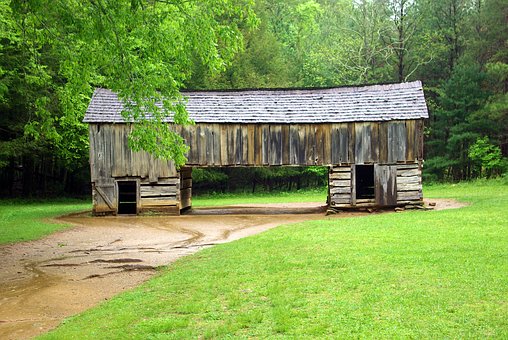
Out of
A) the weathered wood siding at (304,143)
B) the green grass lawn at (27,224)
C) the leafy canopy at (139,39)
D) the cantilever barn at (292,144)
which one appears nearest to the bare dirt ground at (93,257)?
the green grass lawn at (27,224)

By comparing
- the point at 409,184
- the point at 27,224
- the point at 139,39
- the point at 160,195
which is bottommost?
the point at 27,224

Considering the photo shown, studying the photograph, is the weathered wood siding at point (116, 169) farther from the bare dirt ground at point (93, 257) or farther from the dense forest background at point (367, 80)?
the dense forest background at point (367, 80)

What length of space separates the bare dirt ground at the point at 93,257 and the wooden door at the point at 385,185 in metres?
1.43

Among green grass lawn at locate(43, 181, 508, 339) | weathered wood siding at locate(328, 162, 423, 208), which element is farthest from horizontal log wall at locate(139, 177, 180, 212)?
green grass lawn at locate(43, 181, 508, 339)

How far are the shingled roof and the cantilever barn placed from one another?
0.05 metres

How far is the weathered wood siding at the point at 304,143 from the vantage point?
25.8 metres

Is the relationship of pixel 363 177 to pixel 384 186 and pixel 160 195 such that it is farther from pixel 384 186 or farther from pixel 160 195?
pixel 160 195

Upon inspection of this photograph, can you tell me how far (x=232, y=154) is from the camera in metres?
27.0

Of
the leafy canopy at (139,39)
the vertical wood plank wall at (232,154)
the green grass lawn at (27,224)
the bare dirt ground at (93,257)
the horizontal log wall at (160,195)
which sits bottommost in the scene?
the bare dirt ground at (93,257)

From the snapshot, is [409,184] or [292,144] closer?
[409,184]

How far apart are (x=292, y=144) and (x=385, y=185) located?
190 inches

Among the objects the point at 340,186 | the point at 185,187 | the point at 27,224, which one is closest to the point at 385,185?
the point at 340,186

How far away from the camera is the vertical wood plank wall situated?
2622 cm

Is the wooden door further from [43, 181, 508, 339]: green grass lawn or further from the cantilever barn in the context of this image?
[43, 181, 508, 339]: green grass lawn
